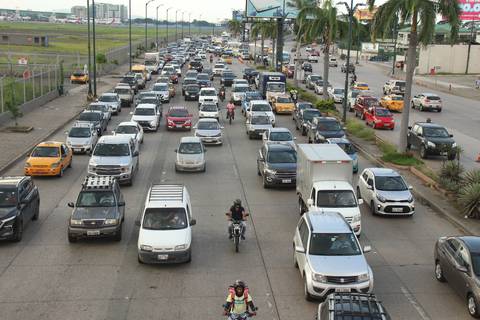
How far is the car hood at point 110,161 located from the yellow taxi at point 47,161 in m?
2.10

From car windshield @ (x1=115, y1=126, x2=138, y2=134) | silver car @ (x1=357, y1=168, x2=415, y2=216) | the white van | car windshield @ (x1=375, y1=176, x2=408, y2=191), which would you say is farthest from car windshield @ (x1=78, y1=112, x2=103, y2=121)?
the white van

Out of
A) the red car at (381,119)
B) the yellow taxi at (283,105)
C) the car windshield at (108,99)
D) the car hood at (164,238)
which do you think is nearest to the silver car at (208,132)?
the red car at (381,119)

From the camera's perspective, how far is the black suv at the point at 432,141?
33.6 metres

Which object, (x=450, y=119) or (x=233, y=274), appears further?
(x=450, y=119)

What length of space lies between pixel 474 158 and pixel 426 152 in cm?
273

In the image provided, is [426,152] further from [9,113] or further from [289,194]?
[9,113]

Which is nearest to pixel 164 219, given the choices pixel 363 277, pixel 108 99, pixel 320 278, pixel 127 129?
pixel 320 278

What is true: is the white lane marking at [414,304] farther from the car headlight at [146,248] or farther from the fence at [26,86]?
the fence at [26,86]

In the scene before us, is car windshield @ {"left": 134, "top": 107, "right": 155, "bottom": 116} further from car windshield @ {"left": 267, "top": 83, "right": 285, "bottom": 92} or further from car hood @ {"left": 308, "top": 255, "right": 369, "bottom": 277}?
car hood @ {"left": 308, "top": 255, "right": 369, "bottom": 277}

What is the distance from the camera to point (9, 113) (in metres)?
42.9

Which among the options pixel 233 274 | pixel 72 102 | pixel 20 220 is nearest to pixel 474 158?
pixel 233 274

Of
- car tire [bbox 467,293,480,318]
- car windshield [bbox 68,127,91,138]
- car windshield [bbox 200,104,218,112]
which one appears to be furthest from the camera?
car windshield [bbox 200,104,218,112]

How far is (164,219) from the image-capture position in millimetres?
17969

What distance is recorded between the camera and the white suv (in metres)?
14.6
